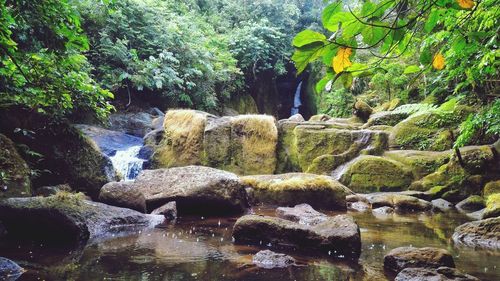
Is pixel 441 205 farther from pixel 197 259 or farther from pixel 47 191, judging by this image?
pixel 47 191

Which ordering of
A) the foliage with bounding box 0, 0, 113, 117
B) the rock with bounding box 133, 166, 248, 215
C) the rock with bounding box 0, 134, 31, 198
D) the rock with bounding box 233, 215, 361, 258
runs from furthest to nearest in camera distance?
the rock with bounding box 133, 166, 248, 215
the rock with bounding box 0, 134, 31, 198
the rock with bounding box 233, 215, 361, 258
the foliage with bounding box 0, 0, 113, 117

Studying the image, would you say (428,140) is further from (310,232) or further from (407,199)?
(310,232)

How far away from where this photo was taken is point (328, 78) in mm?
1317

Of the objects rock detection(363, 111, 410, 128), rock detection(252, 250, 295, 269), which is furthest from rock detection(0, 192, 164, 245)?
rock detection(363, 111, 410, 128)

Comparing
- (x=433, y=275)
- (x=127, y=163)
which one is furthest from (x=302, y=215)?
(x=127, y=163)

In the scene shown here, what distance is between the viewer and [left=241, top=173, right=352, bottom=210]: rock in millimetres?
9297

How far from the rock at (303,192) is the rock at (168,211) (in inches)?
99.5

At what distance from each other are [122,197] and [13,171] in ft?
6.10

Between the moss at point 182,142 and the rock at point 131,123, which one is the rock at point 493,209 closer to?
the moss at point 182,142

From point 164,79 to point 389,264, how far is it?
14325mm

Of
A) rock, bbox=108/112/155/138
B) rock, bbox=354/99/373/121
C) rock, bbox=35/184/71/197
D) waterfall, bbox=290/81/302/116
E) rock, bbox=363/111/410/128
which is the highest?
waterfall, bbox=290/81/302/116

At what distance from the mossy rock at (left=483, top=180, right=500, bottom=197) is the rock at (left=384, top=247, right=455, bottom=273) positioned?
20.7 ft

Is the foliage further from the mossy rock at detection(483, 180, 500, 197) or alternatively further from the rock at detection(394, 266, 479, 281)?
the mossy rock at detection(483, 180, 500, 197)

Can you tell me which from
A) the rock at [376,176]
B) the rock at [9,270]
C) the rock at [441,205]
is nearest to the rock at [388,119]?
the rock at [376,176]
